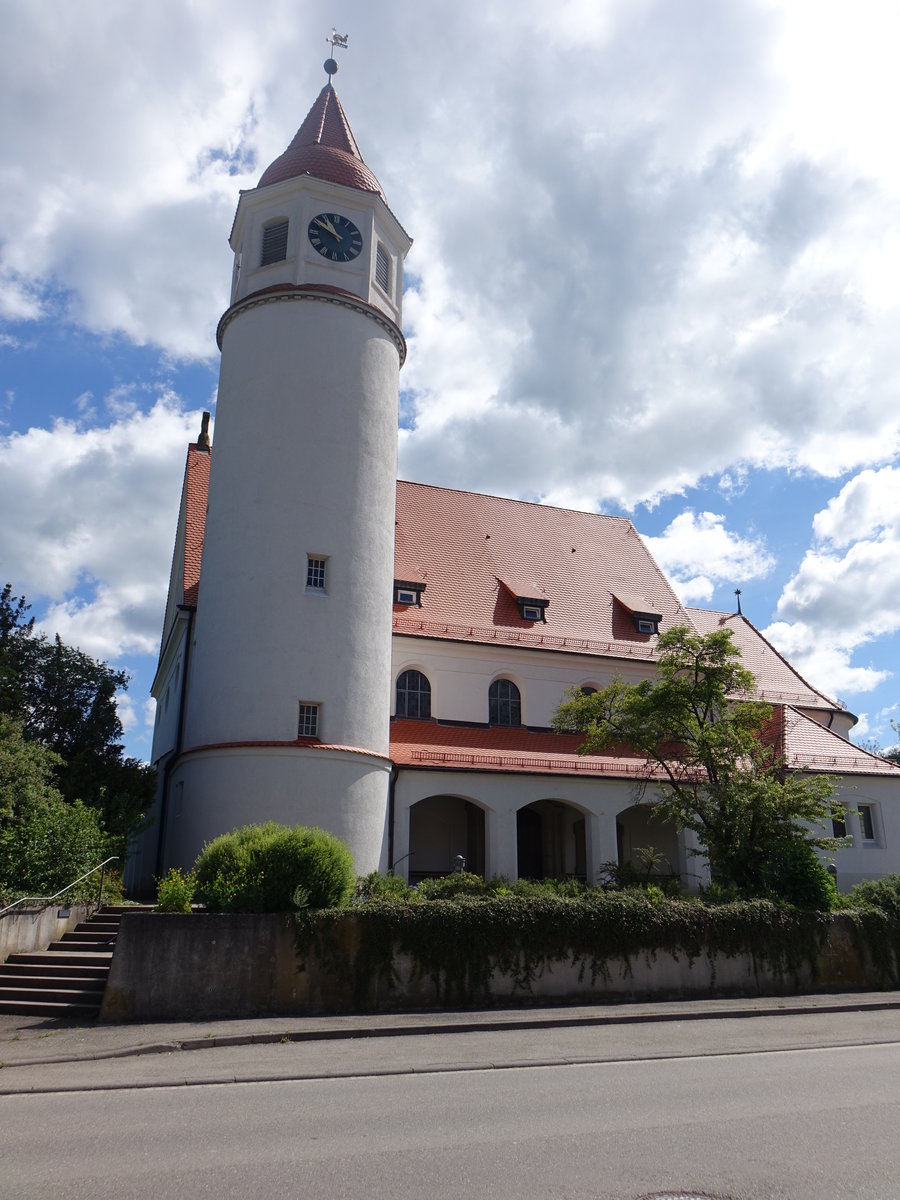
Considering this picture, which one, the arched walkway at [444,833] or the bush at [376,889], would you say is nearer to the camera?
the bush at [376,889]

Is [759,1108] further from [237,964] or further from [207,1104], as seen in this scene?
[237,964]

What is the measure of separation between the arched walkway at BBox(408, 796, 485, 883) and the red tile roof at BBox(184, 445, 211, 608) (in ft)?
29.7

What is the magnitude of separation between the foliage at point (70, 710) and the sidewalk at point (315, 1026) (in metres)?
9.45

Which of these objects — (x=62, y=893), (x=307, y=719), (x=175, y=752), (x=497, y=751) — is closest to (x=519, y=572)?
(x=497, y=751)

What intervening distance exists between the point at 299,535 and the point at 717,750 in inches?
438

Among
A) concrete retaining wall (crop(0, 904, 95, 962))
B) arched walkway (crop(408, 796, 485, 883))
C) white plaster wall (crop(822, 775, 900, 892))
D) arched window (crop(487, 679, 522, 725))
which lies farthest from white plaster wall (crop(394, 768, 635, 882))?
concrete retaining wall (crop(0, 904, 95, 962))

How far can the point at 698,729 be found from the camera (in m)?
22.3

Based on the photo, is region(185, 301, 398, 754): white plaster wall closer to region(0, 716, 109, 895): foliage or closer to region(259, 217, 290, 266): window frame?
region(259, 217, 290, 266): window frame

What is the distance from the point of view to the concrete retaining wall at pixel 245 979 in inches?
547

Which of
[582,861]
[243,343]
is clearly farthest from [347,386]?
[582,861]

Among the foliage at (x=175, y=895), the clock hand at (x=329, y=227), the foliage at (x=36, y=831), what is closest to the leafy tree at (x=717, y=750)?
the foliage at (x=175, y=895)

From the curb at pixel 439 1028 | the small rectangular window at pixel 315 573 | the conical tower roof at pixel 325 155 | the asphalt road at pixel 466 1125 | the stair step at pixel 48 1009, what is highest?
the conical tower roof at pixel 325 155

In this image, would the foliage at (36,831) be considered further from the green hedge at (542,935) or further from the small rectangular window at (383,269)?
the small rectangular window at (383,269)

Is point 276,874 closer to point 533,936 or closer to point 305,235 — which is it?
point 533,936
